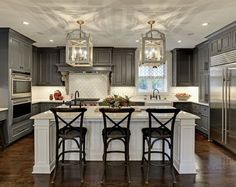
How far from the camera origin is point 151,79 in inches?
339

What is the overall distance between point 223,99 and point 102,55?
4.02m

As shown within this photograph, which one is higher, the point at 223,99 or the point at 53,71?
the point at 53,71

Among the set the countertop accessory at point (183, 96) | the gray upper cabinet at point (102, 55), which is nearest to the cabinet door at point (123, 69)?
the gray upper cabinet at point (102, 55)

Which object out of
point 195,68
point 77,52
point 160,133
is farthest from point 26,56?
point 195,68

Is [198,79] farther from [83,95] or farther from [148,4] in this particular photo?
[148,4]

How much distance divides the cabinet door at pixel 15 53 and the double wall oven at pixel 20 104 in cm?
18

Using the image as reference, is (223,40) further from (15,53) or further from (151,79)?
(15,53)

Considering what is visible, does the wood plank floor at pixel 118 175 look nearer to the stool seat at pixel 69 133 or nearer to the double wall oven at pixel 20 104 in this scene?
the stool seat at pixel 69 133

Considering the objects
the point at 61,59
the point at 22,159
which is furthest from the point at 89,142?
the point at 61,59

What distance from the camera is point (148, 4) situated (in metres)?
3.80

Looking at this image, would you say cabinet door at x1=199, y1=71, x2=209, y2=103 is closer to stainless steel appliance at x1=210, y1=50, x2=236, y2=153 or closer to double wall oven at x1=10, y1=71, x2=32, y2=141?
stainless steel appliance at x1=210, y1=50, x2=236, y2=153

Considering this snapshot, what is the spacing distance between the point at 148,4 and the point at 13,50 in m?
3.54

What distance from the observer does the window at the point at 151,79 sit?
8.58 m

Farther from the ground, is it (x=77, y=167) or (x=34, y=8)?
(x=34, y=8)
